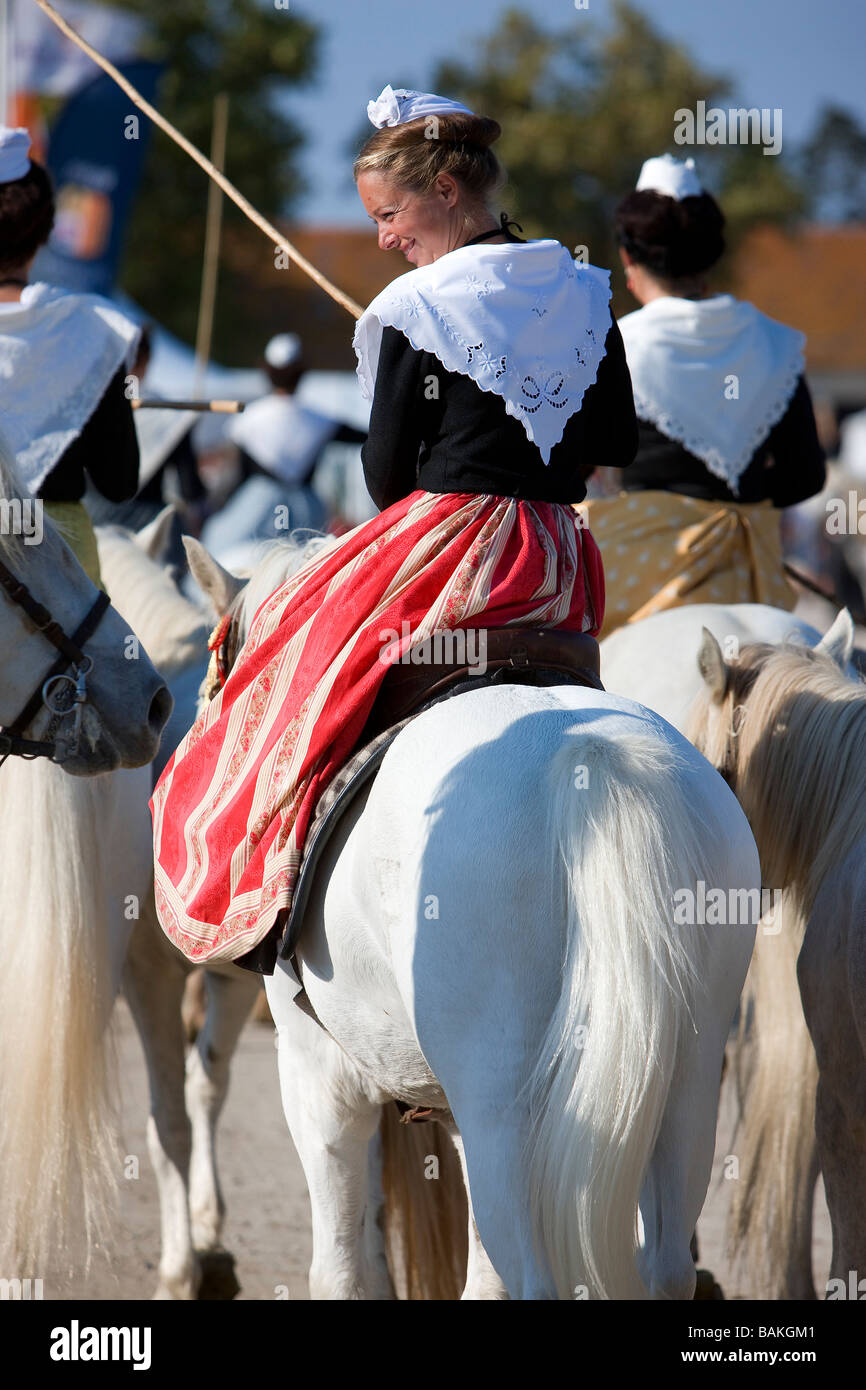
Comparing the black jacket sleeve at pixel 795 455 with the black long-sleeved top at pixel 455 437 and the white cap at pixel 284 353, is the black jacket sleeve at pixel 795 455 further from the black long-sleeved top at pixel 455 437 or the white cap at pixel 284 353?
the white cap at pixel 284 353

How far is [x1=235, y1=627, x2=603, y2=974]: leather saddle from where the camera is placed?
2400 millimetres

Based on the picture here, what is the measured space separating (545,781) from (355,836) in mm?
398

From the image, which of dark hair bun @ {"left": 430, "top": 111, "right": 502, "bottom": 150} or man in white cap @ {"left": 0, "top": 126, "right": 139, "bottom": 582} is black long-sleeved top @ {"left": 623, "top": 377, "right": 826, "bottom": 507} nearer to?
man in white cap @ {"left": 0, "top": 126, "right": 139, "bottom": 582}

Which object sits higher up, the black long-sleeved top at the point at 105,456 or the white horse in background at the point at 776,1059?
the black long-sleeved top at the point at 105,456

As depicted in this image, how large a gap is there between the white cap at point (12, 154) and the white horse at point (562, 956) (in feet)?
6.61

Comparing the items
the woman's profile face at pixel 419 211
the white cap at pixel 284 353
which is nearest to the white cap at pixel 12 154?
the woman's profile face at pixel 419 211

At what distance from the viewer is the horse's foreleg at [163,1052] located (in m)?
4.09

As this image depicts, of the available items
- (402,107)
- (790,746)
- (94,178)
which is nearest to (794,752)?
(790,746)

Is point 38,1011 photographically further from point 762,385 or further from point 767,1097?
point 762,385

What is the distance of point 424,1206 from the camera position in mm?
3434

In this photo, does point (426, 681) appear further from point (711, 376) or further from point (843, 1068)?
point (711, 376)
